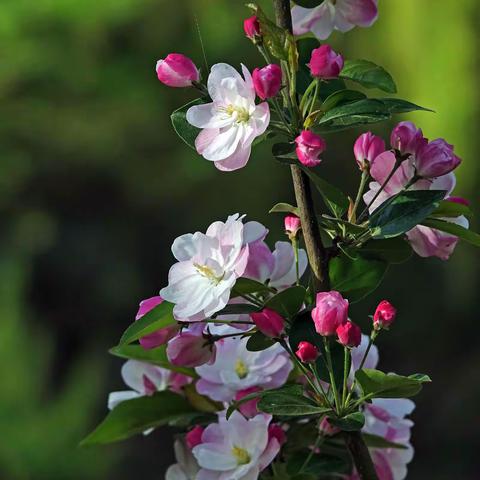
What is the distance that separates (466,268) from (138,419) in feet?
7.59

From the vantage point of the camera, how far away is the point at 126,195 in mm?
2918

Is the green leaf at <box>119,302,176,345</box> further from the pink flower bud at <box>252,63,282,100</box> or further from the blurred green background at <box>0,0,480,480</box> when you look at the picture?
the blurred green background at <box>0,0,480,480</box>

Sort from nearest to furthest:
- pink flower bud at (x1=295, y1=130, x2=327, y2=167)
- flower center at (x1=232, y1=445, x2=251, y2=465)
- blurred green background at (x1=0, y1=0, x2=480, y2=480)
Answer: pink flower bud at (x1=295, y1=130, x2=327, y2=167) < flower center at (x1=232, y1=445, x2=251, y2=465) < blurred green background at (x1=0, y1=0, x2=480, y2=480)

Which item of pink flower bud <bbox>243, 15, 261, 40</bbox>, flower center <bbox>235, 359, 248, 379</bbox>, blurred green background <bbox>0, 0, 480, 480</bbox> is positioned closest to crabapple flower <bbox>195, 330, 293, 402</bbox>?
flower center <bbox>235, 359, 248, 379</bbox>

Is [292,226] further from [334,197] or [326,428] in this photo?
Answer: [326,428]

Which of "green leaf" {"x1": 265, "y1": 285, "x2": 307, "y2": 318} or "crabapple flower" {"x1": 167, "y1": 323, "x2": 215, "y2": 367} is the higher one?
"green leaf" {"x1": 265, "y1": 285, "x2": 307, "y2": 318}

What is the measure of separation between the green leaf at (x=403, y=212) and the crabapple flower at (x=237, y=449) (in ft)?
0.51

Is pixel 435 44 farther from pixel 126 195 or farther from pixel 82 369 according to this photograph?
pixel 82 369

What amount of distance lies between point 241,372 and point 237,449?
7cm

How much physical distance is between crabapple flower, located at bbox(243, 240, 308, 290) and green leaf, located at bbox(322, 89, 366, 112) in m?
0.10

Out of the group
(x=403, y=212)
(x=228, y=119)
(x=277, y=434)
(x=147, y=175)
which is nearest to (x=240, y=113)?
(x=228, y=119)

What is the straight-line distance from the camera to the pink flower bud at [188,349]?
0.64 metres

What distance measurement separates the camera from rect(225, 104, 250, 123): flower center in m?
0.60

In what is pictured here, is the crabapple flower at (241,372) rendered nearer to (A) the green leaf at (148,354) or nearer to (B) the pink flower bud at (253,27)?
(A) the green leaf at (148,354)
